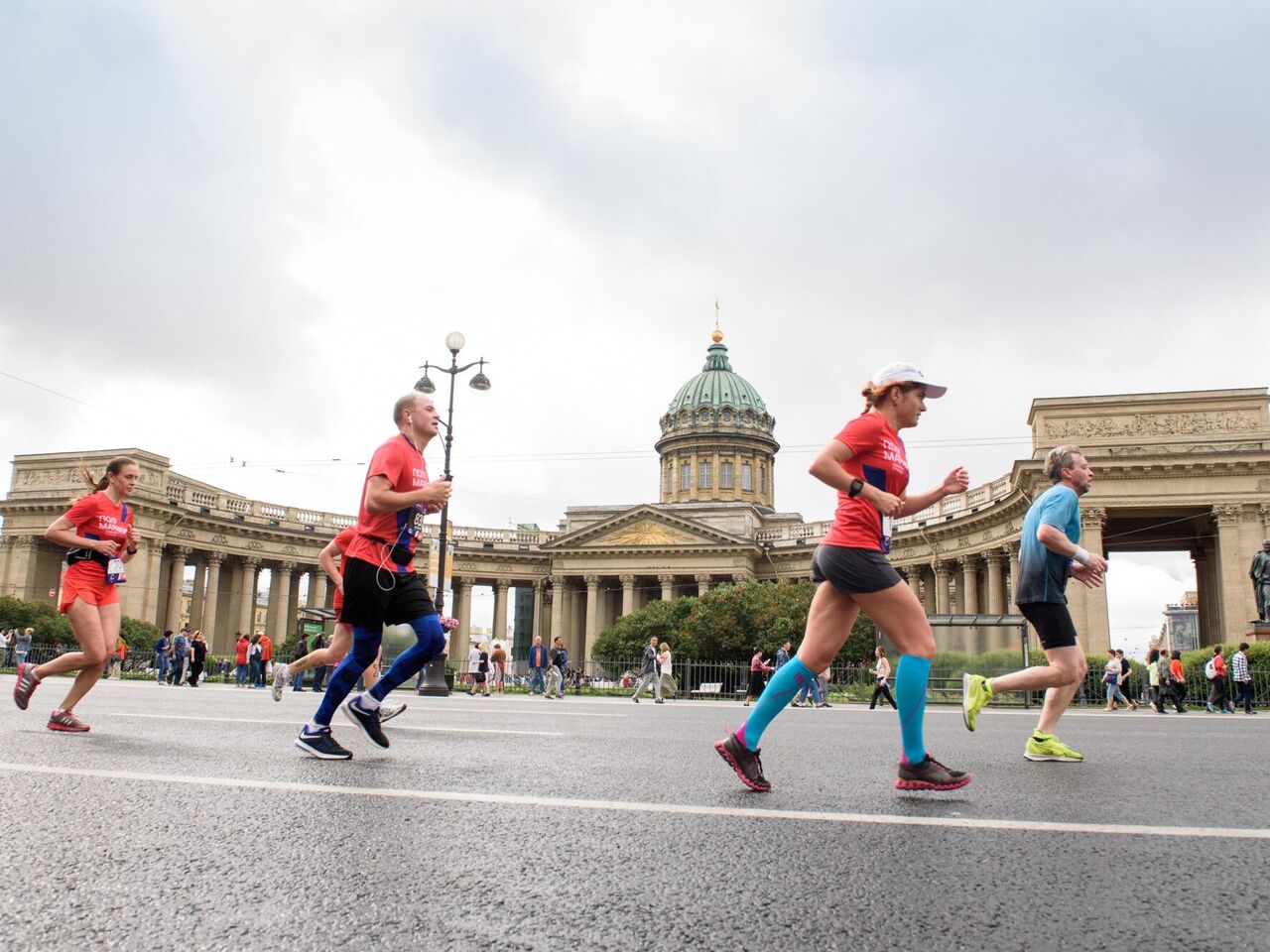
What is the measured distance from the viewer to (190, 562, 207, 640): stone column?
5644cm

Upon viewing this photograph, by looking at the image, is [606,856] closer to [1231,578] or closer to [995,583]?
[1231,578]

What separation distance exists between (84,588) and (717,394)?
7609cm

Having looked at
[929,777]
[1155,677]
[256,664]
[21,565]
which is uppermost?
[21,565]

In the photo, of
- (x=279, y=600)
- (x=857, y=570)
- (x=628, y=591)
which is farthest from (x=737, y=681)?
(x=279, y=600)

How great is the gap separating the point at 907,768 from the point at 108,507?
5.85 m

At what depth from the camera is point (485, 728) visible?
8.39 meters

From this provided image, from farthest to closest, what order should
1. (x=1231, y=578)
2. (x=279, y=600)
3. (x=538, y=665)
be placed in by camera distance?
1. (x=279, y=600)
2. (x=1231, y=578)
3. (x=538, y=665)

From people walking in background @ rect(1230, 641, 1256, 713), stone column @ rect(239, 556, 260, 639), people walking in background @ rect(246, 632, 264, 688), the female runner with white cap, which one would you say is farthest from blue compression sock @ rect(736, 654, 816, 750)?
stone column @ rect(239, 556, 260, 639)

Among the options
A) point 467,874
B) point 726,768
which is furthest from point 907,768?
point 467,874

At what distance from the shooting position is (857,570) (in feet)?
15.3

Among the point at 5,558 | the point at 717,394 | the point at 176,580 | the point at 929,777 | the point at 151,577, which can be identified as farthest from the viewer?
the point at 717,394

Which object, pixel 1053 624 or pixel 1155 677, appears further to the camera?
pixel 1155 677

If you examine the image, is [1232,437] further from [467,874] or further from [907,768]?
[467,874]

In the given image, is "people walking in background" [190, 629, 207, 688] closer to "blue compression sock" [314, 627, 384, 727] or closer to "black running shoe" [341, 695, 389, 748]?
"black running shoe" [341, 695, 389, 748]
